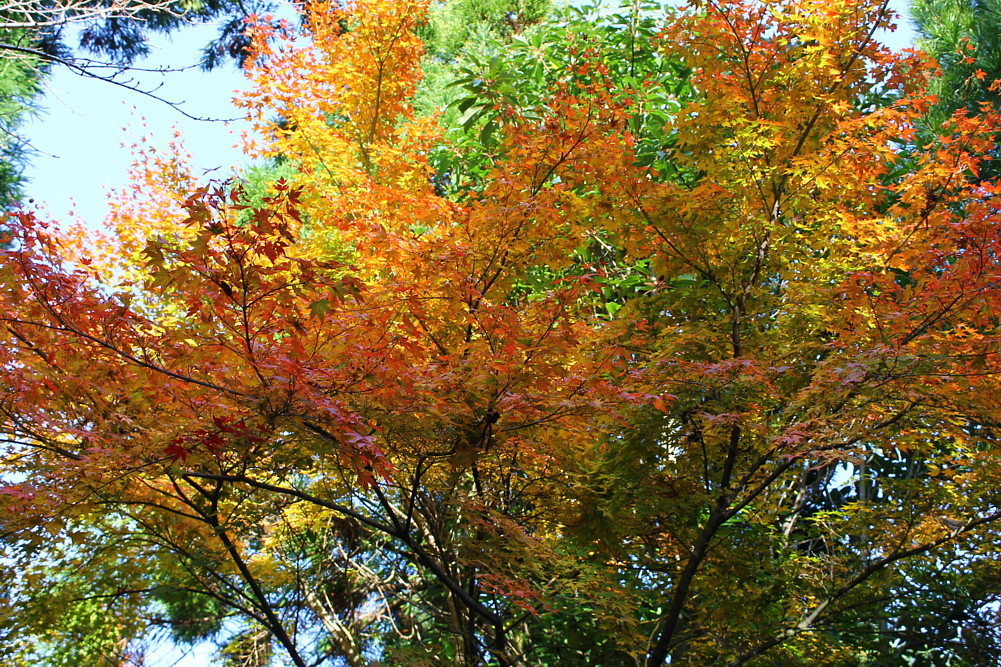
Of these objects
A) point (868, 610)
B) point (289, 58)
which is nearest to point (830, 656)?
point (868, 610)

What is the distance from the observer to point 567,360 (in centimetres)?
411

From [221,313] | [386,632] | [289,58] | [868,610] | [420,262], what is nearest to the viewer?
[221,313]

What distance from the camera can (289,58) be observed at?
6.44 m

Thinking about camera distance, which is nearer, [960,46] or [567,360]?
[567,360]

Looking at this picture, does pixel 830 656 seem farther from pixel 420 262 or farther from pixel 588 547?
pixel 420 262

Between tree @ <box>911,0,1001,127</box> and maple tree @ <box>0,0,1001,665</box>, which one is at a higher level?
tree @ <box>911,0,1001,127</box>

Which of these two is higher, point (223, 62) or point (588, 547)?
point (223, 62)

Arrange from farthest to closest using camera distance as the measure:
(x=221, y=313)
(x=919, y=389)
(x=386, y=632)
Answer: (x=386, y=632)
(x=919, y=389)
(x=221, y=313)

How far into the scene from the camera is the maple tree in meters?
3.17

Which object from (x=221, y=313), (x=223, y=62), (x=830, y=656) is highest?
(x=223, y=62)

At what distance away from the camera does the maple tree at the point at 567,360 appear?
3166 millimetres

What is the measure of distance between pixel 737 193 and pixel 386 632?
6.49 m

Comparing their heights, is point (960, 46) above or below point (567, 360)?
above

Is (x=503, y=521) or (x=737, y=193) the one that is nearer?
(x=503, y=521)
